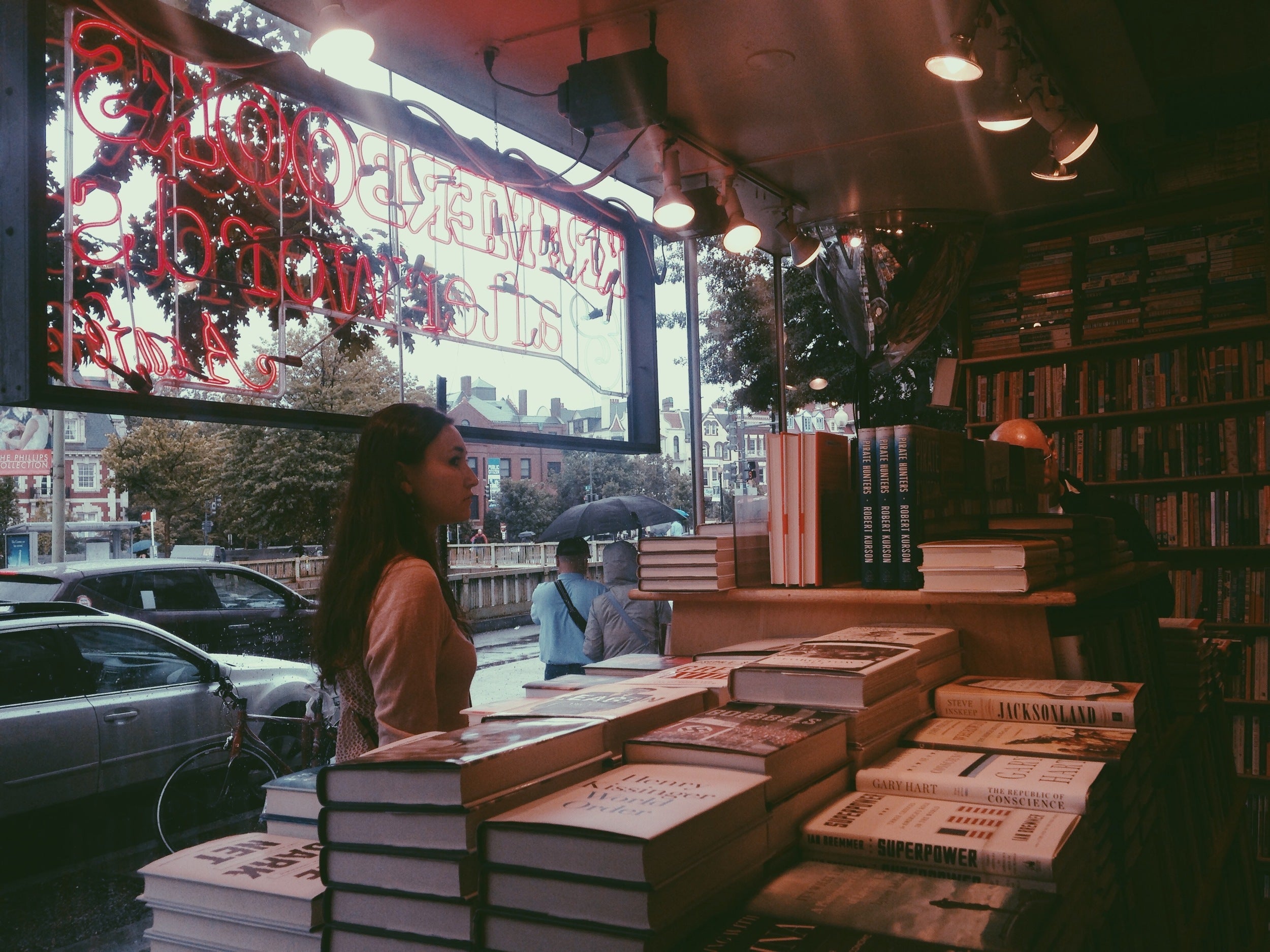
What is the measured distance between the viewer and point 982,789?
112cm

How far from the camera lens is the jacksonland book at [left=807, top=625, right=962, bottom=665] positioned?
1.53 m

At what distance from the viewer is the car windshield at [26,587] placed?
7.51 ft

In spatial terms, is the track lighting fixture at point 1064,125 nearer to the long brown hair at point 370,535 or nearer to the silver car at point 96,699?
the long brown hair at point 370,535

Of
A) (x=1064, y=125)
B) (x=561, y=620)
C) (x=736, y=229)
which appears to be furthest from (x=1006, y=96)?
(x=561, y=620)

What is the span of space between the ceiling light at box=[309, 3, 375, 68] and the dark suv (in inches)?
54.8

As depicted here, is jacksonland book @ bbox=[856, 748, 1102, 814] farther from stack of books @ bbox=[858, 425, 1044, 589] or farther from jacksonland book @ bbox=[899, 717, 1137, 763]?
stack of books @ bbox=[858, 425, 1044, 589]

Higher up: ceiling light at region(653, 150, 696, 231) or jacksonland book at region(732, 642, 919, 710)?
ceiling light at region(653, 150, 696, 231)

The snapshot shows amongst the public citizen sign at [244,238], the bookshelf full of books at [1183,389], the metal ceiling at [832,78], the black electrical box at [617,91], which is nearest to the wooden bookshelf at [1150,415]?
the bookshelf full of books at [1183,389]

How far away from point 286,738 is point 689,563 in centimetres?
252

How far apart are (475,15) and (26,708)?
2.28m

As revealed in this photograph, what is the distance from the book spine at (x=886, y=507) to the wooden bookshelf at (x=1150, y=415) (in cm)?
180

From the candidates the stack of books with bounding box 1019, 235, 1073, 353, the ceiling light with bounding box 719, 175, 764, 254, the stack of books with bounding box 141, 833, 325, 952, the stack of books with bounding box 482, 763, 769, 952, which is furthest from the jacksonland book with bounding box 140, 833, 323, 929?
the stack of books with bounding box 1019, 235, 1073, 353

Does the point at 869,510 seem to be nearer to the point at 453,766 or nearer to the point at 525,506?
the point at 453,766

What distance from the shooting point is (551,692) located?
5.10 feet
